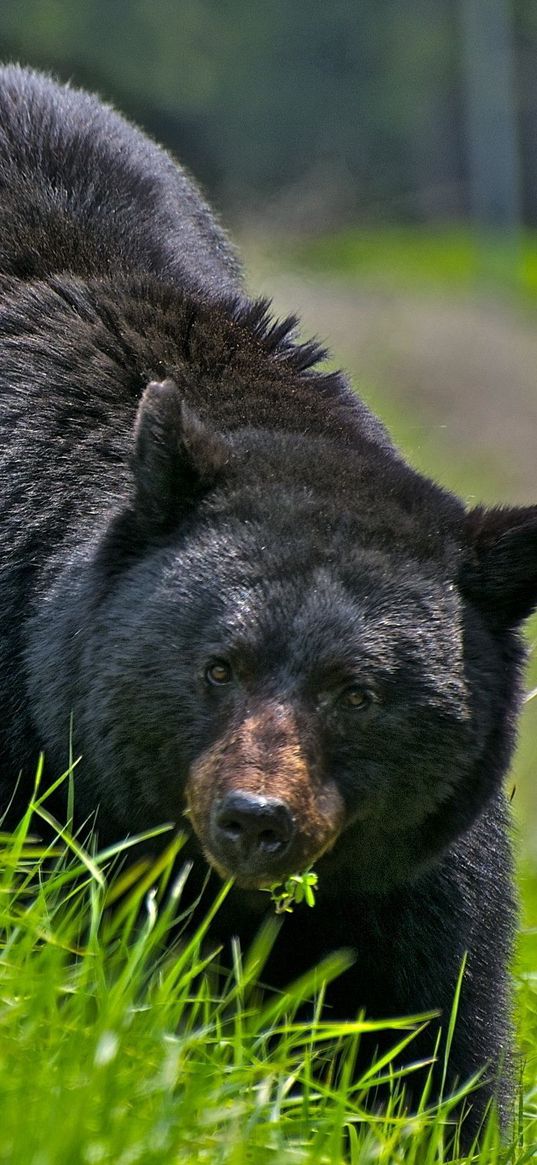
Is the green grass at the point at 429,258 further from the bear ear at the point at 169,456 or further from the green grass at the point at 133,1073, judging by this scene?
the green grass at the point at 133,1073

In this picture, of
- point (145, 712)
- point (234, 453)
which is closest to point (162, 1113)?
point (145, 712)

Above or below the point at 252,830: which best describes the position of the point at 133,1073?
below

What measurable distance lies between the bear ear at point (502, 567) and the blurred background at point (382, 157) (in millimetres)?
10103

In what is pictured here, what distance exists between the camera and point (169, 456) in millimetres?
4176

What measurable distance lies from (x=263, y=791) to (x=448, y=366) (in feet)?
47.4

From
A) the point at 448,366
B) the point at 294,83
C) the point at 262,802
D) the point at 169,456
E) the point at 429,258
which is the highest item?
the point at 294,83

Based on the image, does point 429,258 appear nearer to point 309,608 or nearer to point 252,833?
point 309,608

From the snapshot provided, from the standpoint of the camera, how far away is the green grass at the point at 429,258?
19500 millimetres

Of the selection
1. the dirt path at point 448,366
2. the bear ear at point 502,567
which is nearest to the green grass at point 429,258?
the dirt path at point 448,366

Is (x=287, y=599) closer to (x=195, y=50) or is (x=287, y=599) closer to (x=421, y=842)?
(x=421, y=842)

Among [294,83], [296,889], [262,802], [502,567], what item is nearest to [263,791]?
[262,802]

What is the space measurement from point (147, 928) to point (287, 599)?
1062mm

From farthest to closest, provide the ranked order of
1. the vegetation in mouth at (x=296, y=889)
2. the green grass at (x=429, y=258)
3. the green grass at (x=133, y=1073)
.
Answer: the green grass at (x=429, y=258), the vegetation in mouth at (x=296, y=889), the green grass at (x=133, y=1073)

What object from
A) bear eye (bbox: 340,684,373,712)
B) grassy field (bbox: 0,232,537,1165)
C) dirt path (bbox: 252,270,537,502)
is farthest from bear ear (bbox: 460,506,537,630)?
dirt path (bbox: 252,270,537,502)
